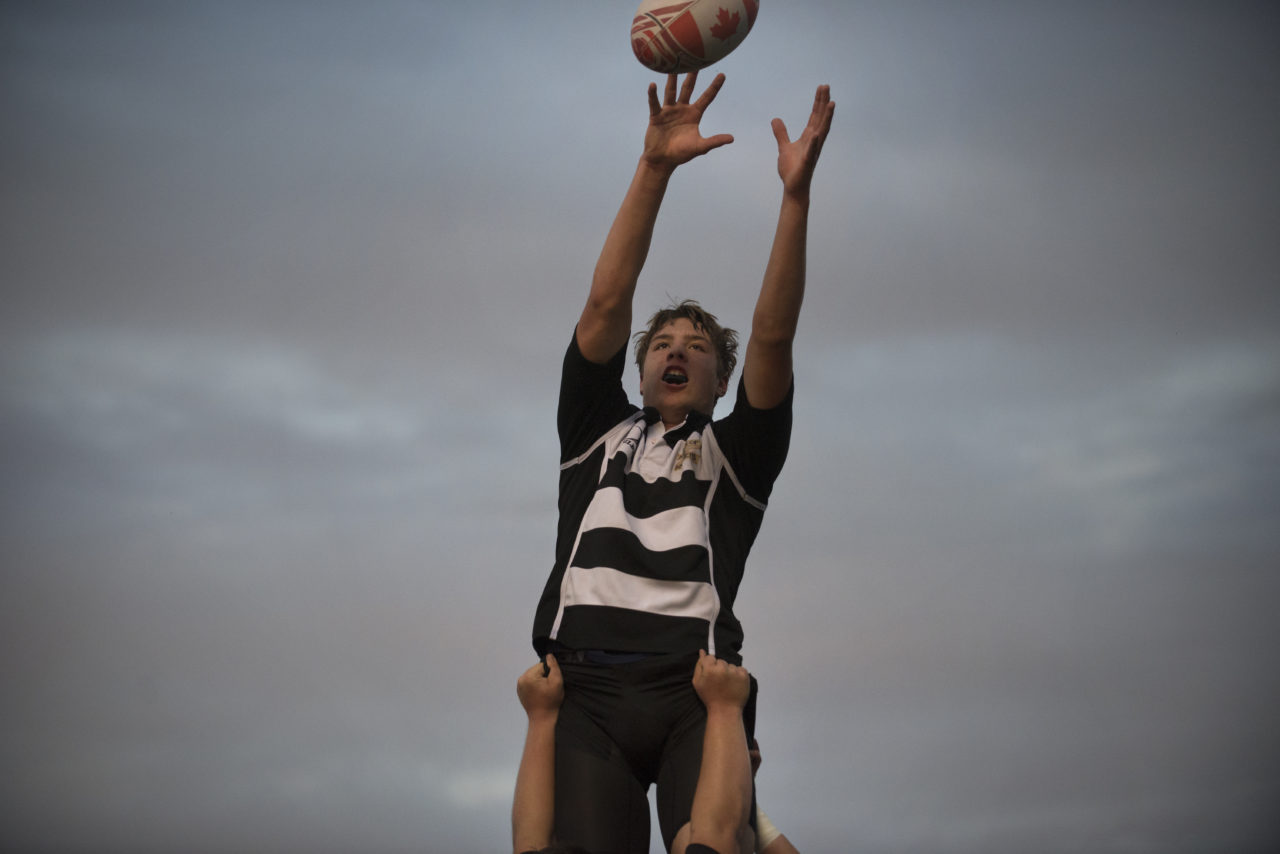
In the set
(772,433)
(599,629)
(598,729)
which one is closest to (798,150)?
(772,433)

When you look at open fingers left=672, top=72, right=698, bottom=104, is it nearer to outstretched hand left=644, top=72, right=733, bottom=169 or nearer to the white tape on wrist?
outstretched hand left=644, top=72, right=733, bottom=169

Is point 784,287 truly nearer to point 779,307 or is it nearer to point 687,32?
point 779,307

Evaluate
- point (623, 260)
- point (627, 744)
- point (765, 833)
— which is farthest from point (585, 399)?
point (765, 833)

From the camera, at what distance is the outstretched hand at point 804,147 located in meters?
4.95

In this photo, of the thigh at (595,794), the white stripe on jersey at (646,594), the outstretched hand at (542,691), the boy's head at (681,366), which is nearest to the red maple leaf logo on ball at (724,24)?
the boy's head at (681,366)

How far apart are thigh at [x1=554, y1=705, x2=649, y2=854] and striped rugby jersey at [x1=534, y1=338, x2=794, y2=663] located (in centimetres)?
33

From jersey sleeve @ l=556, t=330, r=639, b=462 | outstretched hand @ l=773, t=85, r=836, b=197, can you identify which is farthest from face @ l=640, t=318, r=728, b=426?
outstretched hand @ l=773, t=85, r=836, b=197

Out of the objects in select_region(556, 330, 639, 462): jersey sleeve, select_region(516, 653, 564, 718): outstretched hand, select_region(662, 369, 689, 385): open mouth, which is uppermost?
select_region(662, 369, 689, 385): open mouth

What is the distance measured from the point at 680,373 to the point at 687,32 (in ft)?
4.67

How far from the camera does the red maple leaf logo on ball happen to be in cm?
523

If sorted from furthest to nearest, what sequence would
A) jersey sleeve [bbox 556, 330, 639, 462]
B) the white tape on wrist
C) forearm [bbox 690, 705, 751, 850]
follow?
the white tape on wrist → jersey sleeve [bbox 556, 330, 639, 462] → forearm [bbox 690, 705, 751, 850]

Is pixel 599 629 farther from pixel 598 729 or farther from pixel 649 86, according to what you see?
pixel 649 86

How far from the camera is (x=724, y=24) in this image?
5250 mm

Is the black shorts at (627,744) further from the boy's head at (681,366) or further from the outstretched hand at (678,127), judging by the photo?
the outstretched hand at (678,127)
